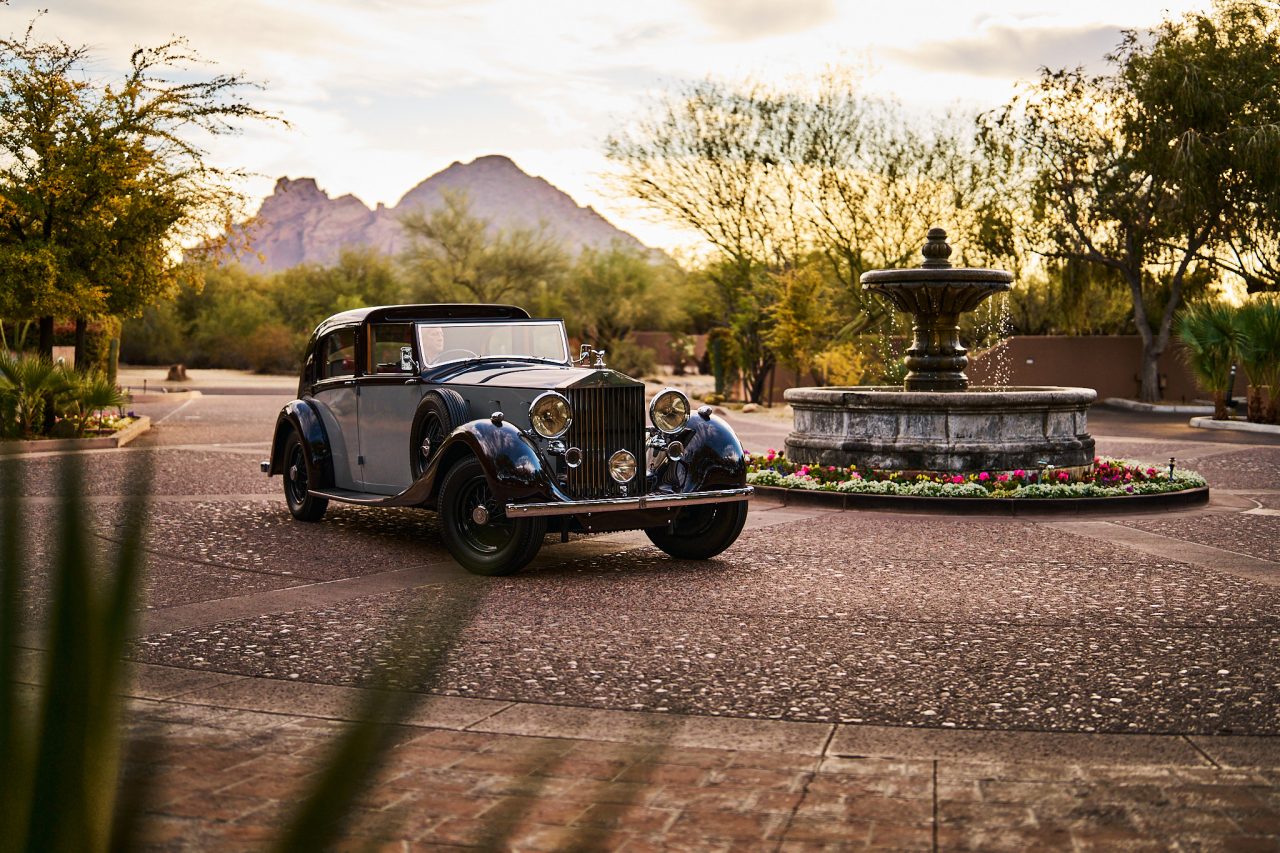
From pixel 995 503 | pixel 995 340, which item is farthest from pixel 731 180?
pixel 995 503

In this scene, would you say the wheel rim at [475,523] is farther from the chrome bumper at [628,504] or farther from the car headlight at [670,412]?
the car headlight at [670,412]

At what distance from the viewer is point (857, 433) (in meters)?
13.6

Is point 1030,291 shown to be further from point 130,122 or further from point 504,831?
point 504,831

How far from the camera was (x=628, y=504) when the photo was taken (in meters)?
8.43

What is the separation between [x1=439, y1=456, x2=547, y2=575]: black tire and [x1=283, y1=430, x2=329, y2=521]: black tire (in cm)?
244

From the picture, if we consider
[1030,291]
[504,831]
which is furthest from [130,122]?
[1030,291]

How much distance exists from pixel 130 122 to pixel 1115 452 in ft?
53.1

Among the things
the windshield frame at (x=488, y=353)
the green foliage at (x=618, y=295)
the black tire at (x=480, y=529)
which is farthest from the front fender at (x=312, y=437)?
the green foliage at (x=618, y=295)

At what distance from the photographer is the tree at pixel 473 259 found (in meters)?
57.4

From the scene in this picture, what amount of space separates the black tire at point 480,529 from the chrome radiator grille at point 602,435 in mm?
436

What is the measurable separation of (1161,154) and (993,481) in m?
21.3

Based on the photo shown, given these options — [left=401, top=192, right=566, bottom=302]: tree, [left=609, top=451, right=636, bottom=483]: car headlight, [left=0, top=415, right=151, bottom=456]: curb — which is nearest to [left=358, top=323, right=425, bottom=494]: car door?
[left=609, top=451, right=636, bottom=483]: car headlight

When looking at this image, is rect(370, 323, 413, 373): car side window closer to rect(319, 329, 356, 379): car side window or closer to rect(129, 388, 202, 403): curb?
rect(319, 329, 356, 379): car side window

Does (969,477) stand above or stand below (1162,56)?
below
